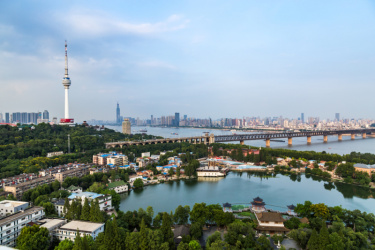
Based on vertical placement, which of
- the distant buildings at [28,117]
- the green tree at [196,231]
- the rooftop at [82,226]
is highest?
the distant buildings at [28,117]

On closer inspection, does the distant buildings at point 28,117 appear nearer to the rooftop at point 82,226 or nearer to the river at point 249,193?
the river at point 249,193

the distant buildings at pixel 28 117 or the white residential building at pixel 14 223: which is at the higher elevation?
the distant buildings at pixel 28 117

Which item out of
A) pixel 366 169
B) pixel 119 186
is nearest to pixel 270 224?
pixel 119 186

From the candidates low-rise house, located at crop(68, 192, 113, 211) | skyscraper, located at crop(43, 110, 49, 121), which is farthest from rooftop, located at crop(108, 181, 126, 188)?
skyscraper, located at crop(43, 110, 49, 121)

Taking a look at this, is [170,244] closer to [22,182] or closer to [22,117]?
[22,182]

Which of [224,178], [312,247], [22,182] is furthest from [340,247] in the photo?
[22,182]

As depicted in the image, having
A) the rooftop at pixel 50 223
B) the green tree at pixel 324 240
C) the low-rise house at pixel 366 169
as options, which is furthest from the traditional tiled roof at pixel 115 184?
the low-rise house at pixel 366 169
